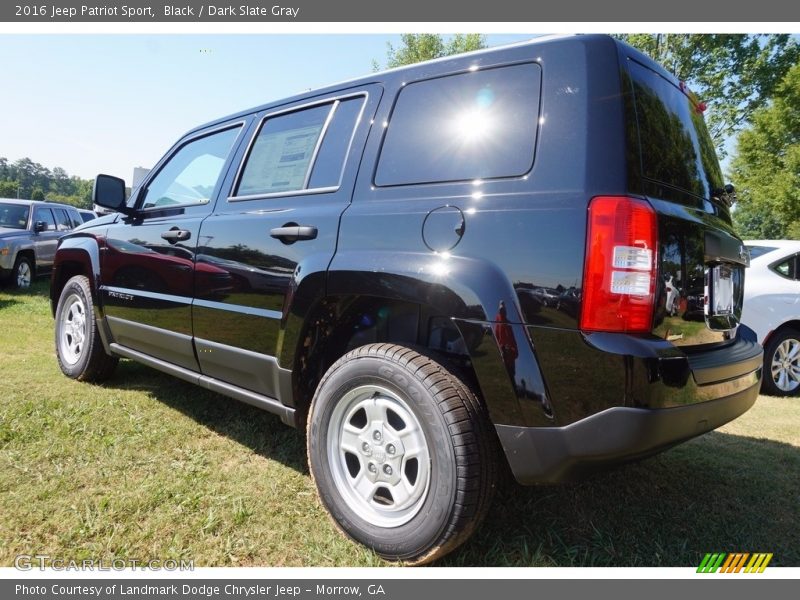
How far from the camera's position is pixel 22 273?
9.66m

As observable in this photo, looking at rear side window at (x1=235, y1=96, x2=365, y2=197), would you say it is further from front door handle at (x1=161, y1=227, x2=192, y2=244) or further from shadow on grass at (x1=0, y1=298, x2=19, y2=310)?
shadow on grass at (x1=0, y1=298, x2=19, y2=310)

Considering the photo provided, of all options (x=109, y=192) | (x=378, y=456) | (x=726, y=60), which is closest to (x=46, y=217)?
(x=109, y=192)

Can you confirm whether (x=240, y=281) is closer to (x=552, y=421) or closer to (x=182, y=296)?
(x=182, y=296)

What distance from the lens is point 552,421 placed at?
171 cm

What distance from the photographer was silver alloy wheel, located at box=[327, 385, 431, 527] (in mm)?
1993

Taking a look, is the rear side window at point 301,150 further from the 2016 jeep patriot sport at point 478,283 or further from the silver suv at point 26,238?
the silver suv at point 26,238

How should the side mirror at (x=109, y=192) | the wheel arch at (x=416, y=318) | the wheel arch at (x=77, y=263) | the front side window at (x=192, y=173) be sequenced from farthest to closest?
the wheel arch at (x=77, y=263) → the side mirror at (x=109, y=192) → the front side window at (x=192, y=173) → the wheel arch at (x=416, y=318)

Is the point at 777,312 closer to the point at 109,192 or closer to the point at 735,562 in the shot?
the point at 735,562

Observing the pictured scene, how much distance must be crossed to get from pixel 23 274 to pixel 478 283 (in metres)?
10.7

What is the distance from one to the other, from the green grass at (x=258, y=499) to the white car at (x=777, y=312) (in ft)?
6.29

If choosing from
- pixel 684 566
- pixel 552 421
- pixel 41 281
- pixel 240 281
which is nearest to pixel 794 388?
pixel 684 566

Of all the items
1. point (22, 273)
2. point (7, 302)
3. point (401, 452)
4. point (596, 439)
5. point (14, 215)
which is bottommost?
point (7, 302)

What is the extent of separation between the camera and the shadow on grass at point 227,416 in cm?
307

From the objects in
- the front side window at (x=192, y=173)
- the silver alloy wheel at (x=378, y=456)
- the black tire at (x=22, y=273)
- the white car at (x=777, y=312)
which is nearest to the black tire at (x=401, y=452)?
the silver alloy wheel at (x=378, y=456)
